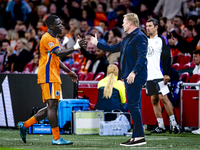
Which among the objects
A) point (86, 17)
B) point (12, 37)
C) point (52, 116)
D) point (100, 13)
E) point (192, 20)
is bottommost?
point (52, 116)

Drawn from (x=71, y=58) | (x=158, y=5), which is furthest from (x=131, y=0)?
(x=71, y=58)

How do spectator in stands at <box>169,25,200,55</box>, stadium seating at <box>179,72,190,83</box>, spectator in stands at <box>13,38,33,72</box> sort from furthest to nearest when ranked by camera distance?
spectator in stands at <box>13,38,33,72</box>
spectator in stands at <box>169,25,200,55</box>
stadium seating at <box>179,72,190,83</box>

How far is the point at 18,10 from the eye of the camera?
58.1 ft

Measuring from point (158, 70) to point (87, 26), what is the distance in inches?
267

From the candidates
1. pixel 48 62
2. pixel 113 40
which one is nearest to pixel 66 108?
pixel 48 62

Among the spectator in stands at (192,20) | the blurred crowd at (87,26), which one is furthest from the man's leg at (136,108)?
the spectator in stands at (192,20)

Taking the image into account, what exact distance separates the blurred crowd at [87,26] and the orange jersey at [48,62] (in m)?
5.09

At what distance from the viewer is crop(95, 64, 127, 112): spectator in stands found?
8.12m

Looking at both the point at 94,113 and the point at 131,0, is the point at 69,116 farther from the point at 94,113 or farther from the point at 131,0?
the point at 131,0

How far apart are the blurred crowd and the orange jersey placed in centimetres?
509

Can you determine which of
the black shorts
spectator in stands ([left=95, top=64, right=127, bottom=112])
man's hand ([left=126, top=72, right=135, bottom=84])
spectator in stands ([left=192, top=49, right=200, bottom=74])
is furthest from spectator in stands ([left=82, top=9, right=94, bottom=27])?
man's hand ([left=126, top=72, right=135, bottom=84])

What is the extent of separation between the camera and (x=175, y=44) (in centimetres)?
1100

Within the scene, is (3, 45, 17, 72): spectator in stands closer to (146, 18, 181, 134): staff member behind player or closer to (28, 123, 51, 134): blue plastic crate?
(28, 123, 51, 134): blue plastic crate

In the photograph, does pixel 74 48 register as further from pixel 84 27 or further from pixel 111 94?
pixel 84 27
